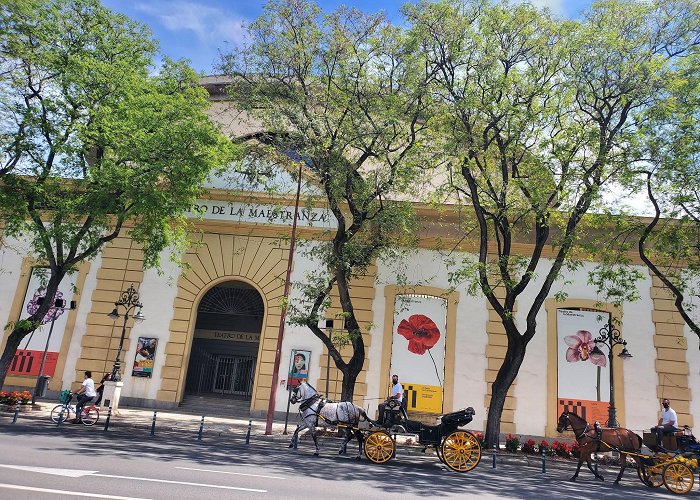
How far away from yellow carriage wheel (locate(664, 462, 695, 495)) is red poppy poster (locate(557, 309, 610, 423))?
7.49 m

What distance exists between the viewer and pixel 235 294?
22.7 meters

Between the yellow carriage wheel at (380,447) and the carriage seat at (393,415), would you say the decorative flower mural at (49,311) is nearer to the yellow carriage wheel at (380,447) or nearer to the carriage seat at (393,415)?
the carriage seat at (393,415)

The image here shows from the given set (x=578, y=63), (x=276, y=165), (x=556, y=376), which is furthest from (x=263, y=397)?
(x=578, y=63)

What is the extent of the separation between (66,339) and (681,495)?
21.4 m

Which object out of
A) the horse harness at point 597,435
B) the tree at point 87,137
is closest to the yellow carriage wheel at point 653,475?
the horse harness at point 597,435

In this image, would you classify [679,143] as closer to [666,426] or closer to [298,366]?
[666,426]

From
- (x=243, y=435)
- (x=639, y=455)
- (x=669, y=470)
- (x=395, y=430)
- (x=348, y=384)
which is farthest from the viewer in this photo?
(x=348, y=384)

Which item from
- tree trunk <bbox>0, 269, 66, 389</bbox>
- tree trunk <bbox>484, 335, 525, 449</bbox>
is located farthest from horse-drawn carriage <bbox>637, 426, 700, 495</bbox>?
tree trunk <bbox>0, 269, 66, 389</bbox>

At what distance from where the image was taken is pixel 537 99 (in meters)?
16.0

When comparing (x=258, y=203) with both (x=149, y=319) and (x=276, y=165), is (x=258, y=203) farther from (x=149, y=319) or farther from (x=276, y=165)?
(x=149, y=319)

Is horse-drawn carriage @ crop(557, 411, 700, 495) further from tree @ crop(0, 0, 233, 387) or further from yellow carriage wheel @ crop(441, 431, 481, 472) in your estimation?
tree @ crop(0, 0, 233, 387)

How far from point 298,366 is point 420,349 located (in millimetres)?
4952

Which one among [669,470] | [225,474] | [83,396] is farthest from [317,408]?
[669,470]

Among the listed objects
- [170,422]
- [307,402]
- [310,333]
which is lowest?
[170,422]
